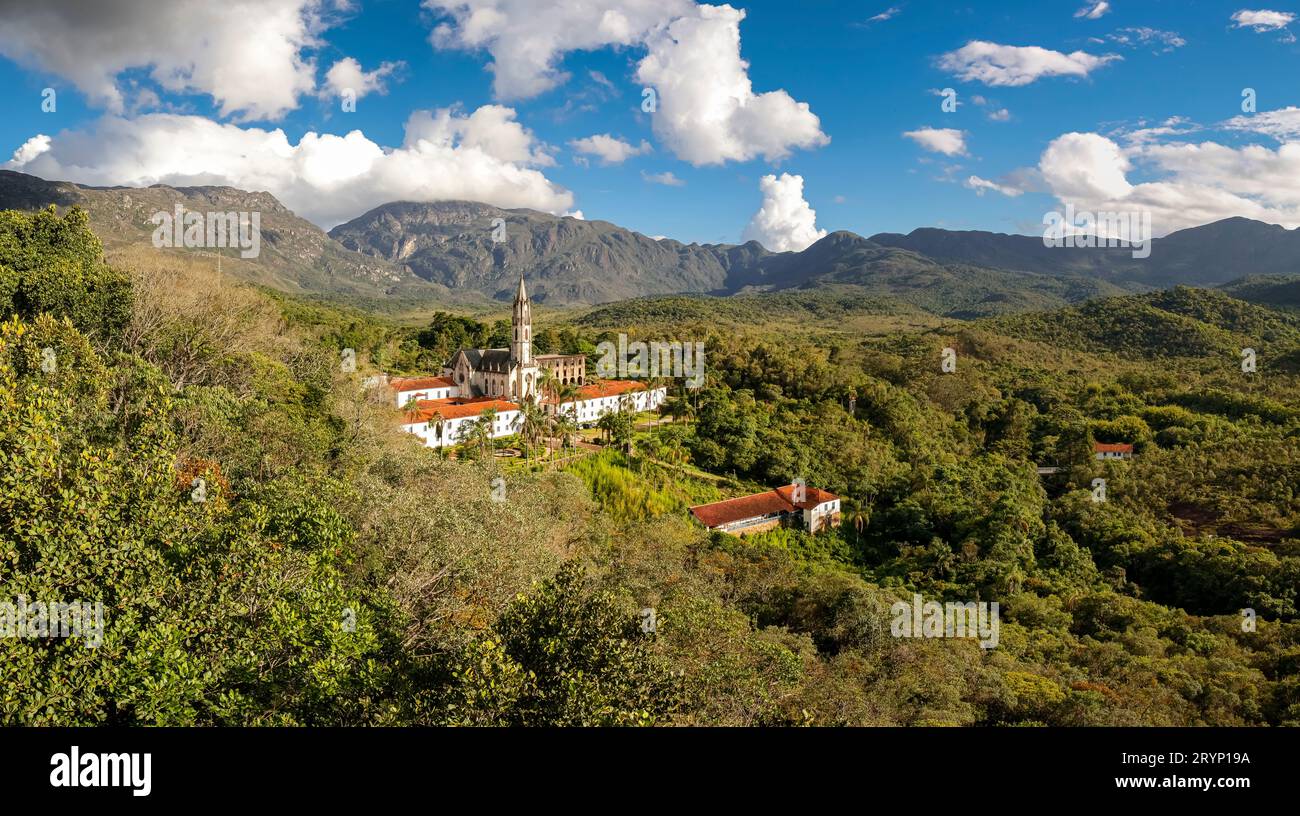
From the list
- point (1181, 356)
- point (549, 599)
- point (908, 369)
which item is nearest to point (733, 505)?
point (549, 599)

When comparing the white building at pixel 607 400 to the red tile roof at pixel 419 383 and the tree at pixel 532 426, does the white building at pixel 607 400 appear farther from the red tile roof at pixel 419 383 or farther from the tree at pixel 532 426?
the red tile roof at pixel 419 383

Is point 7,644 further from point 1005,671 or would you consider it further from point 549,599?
point 1005,671

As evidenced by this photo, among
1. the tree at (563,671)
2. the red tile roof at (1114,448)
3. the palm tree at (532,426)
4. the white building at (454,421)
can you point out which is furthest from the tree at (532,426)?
the red tile roof at (1114,448)

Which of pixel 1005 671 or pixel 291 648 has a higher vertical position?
pixel 291 648

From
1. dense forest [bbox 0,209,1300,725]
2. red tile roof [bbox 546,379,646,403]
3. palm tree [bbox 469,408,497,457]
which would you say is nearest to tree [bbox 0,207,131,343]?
dense forest [bbox 0,209,1300,725]

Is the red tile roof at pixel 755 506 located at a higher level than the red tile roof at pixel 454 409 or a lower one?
lower

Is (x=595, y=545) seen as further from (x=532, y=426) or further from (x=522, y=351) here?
(x=522, y=351)

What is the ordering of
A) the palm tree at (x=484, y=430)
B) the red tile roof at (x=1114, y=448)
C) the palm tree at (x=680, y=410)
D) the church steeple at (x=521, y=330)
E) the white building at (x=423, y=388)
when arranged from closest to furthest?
the palm tree at (x=484, y=430)
the white building at (x=423, y=388)
the red tile roof at (x=1114, y=448)
the church steeple at (x=521, y=330)
the palm tree at (x=680, y=410)

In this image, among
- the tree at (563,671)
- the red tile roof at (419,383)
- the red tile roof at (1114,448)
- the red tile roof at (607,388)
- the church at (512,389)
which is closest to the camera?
the tree at (563,671)
